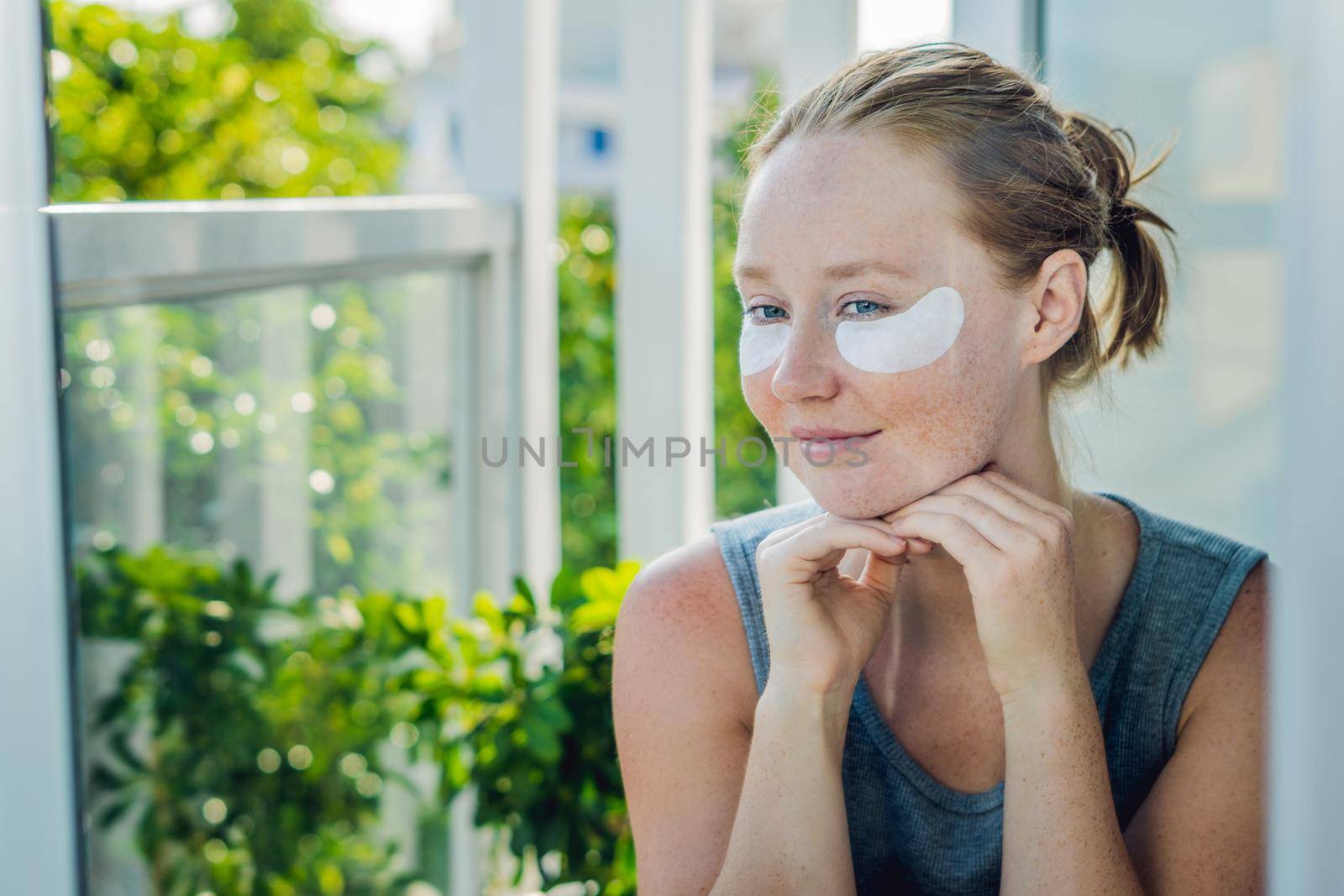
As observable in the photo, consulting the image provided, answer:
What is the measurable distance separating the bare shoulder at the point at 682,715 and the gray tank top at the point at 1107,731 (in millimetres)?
37

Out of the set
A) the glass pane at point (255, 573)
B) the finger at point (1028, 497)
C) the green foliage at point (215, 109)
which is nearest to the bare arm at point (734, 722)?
the finger at point (1028, 497)

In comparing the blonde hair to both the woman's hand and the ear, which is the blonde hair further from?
the woman's hand

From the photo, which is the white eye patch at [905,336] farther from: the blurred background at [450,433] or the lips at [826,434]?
the blurred background at [450,433]

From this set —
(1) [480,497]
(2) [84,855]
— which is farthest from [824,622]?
(1) [480,497]

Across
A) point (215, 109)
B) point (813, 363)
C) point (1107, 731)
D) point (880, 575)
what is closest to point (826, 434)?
point (813, 363)

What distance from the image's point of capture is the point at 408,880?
228cm

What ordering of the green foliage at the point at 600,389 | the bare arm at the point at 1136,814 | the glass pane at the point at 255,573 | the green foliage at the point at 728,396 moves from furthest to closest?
the green foliage at the point at 728,396 < the green foliage at the point at 600,389 < the glass pane at the point at 255,573 < the bare arm at the point at 1136,814

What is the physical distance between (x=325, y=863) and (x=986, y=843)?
58.0 inches

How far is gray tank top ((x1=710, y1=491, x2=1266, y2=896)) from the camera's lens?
113 cm

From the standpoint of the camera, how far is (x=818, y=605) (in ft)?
3.57

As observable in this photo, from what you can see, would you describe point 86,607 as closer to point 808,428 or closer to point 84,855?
point 84,855

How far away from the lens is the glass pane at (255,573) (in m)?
1.71

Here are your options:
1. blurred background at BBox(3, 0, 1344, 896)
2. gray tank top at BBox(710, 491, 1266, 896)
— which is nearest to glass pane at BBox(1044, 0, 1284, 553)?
blurred background at BBox(3, 0, 1344, 896)

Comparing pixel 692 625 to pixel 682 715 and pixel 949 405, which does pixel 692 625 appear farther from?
pixel 949 405
